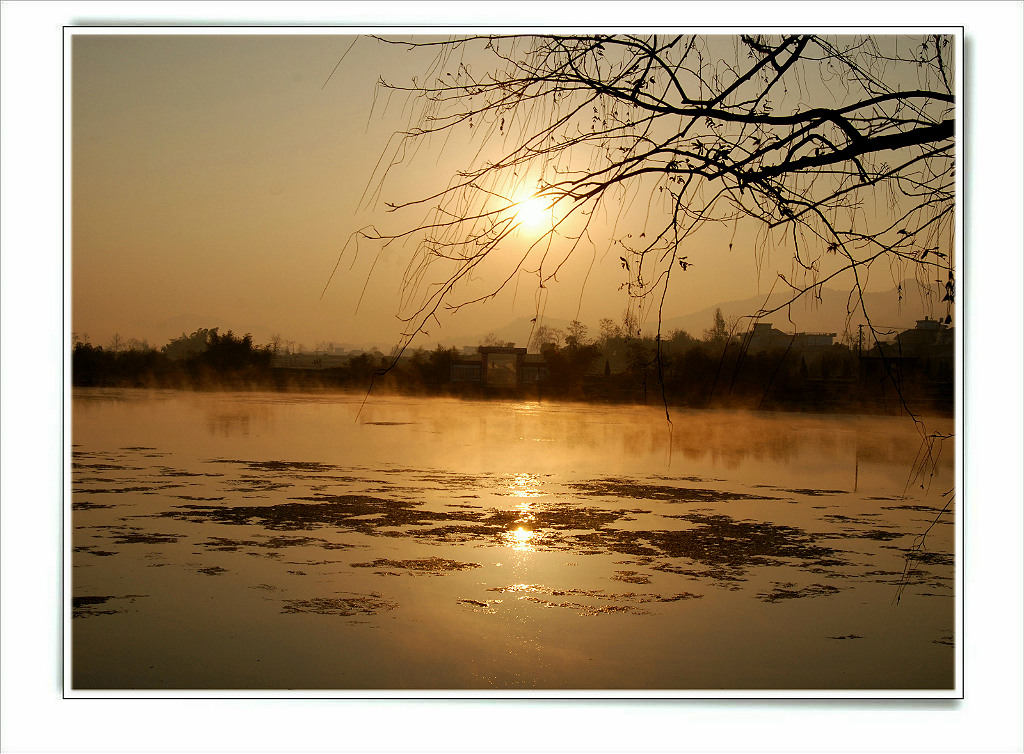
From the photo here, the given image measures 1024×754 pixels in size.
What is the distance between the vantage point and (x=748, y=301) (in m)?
2.18

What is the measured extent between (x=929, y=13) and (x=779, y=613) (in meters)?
1.72

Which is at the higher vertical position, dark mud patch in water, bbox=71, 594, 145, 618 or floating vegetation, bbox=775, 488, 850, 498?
floating vegetation, bbox=775, 488, 850, 498

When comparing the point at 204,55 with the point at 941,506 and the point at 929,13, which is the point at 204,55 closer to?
the point at 929,13

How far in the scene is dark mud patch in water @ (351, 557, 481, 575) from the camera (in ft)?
7.00

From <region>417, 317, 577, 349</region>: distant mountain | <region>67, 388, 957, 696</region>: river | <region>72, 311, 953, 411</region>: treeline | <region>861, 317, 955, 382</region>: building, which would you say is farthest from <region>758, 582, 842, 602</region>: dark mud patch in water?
<region>417, 317, 577, 349</region>: distant mountain

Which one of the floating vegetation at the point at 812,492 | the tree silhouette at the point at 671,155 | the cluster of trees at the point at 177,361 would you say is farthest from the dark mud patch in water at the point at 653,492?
the cluster of trees at the point at 177,361

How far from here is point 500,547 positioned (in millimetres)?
2152

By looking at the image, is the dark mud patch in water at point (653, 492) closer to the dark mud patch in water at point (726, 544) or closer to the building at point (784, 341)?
the dark mud patch in water at point (726, 544)

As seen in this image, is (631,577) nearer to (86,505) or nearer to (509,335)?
(509,335)

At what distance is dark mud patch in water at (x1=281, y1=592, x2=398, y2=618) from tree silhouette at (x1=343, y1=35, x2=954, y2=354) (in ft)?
2.44

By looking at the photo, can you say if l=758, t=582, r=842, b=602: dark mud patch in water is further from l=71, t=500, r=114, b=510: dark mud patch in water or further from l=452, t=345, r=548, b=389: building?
l=71, t=500, r=114, b=510: dark mud patch in water

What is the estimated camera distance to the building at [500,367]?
2.21 metres

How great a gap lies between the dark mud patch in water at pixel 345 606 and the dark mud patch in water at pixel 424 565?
78 millimetres
